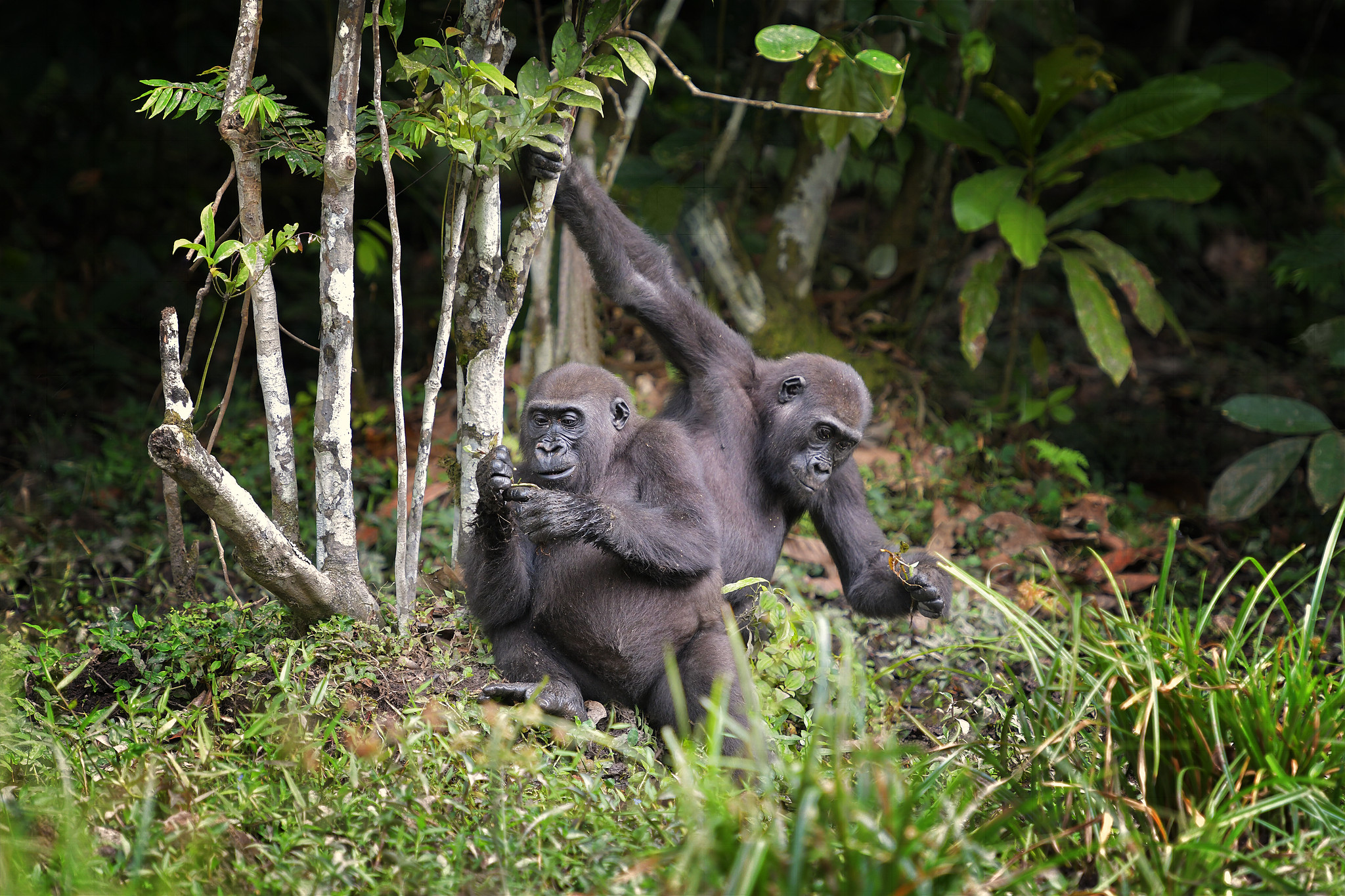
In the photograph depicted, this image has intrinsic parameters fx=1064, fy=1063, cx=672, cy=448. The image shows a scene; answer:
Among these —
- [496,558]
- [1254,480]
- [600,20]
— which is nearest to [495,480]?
[496,558]

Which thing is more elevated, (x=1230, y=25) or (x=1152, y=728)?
(x=1230, y=25)

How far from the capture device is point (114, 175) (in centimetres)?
865

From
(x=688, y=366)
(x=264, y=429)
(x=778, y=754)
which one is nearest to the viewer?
(x=778, y=754)

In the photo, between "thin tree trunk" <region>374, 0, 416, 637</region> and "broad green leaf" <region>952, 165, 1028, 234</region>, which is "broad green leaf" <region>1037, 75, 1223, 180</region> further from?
"thin tree trunk" <region>374, 0, 416, 637</region>

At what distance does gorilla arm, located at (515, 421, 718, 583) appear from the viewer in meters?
3.55

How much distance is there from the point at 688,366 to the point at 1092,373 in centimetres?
516

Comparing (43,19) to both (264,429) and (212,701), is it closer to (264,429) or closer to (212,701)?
A: (264,429)

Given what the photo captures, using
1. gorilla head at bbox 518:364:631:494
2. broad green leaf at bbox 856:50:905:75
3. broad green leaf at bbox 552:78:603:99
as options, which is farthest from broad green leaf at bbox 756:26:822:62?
gorilla head at bbox 518:364:631:494

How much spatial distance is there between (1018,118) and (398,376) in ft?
15.5

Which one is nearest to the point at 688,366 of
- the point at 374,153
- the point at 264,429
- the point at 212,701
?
the point at 374,153

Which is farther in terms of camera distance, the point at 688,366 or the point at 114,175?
the point at 114,175

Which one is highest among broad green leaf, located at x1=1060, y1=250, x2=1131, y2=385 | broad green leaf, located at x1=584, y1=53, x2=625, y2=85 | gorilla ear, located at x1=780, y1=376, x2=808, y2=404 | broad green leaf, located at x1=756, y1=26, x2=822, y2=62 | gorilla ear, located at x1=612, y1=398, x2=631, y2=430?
broad green leaf, located at x1=756, y1=26, x2=822, y2=62

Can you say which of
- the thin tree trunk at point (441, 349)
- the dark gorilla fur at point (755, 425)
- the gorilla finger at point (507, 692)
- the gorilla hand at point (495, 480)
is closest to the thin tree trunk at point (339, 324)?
the thin tree trunk at point (441, 349)

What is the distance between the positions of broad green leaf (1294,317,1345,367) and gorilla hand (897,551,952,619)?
3.12 meters
